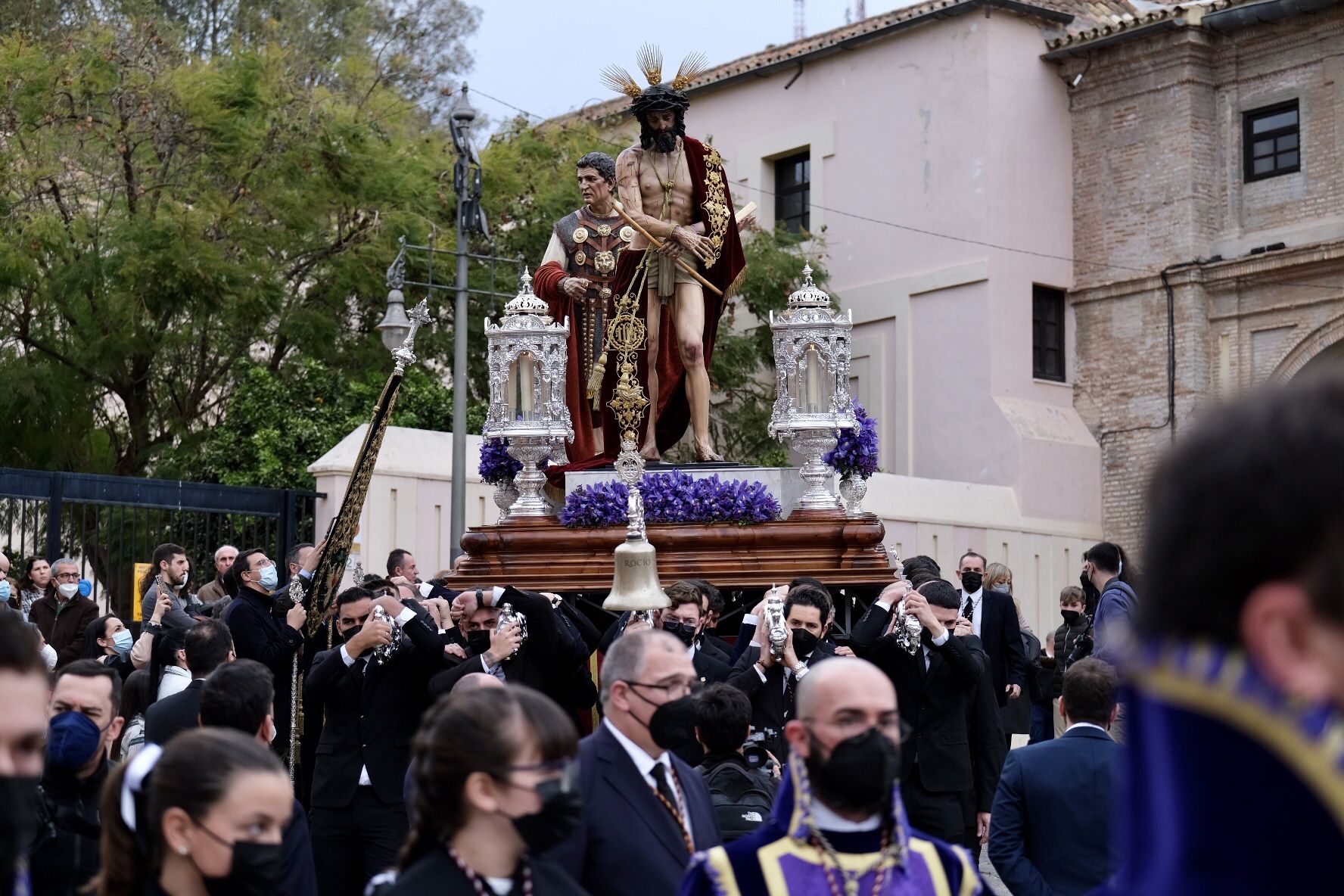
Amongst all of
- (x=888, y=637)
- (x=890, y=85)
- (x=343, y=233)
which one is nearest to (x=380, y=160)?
(x=343, y=233)

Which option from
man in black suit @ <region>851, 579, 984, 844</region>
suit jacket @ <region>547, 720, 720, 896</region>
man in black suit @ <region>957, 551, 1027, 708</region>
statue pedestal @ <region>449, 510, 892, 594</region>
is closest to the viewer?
suit jacket @ <region>547, 720, 720, 896</region>

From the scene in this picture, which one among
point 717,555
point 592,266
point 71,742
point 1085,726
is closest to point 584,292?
point 592,266

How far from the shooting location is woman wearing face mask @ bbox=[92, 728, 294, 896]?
151 inches

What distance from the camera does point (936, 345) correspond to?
2836 centimetres

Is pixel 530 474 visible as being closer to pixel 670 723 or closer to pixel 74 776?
pixel 74 776

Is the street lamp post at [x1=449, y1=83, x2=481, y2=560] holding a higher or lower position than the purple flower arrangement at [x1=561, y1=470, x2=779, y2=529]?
higher

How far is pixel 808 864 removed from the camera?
12.9 feet

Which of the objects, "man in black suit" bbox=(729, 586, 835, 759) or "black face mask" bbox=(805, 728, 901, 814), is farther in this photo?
"man in black suit" bbox=(729, 586, 835, 759)

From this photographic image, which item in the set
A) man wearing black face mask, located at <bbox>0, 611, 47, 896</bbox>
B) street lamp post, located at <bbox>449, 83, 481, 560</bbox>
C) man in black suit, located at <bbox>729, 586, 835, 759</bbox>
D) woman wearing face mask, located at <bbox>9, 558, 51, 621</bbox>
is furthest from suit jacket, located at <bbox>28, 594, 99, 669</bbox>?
man wearing black face mask, located at <bbox>0, 611, 47, 896</bbox>

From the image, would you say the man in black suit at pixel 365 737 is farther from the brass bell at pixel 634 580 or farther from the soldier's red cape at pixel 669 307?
the soldier's red cape at pixel 669 307

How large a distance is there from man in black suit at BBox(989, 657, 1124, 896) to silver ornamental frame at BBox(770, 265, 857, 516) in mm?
6114

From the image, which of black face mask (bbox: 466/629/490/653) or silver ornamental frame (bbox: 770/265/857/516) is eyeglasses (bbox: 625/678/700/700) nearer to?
black face mask (bbox: 466/629/490/653)

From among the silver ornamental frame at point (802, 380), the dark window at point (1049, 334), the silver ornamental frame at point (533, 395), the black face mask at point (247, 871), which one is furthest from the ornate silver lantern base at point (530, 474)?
the dark window at point (1049, 334)

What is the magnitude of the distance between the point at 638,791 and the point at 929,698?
13.8 feet
